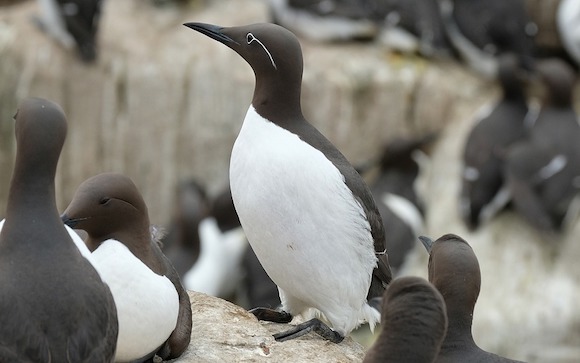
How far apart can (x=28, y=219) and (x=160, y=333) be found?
0.88m

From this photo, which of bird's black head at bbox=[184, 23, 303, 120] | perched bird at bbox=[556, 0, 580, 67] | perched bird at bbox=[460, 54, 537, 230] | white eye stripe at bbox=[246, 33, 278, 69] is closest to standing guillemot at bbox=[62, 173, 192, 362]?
bird's black head at bbox=[184, 23, 303, 120]

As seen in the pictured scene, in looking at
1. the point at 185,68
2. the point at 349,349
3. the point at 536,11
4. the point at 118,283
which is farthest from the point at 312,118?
the point at 118,283

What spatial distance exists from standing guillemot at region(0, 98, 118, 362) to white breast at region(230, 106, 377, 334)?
1197 mm

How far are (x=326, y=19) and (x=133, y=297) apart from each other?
921 cm

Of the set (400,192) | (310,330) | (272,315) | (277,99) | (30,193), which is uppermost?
(277,99)

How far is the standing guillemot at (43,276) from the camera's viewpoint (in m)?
4.13

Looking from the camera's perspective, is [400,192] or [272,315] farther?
[400,192]

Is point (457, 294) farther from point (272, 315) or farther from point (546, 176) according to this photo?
point (546, 176)

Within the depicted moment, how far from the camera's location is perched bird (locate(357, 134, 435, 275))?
11433mm

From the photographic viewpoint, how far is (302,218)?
5.47 metres

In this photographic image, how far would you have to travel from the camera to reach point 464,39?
14148mm

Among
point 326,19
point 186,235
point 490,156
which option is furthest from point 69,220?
point 326,19

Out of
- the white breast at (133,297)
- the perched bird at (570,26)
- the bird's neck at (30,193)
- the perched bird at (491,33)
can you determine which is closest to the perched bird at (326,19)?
the perched bird at (491,33)

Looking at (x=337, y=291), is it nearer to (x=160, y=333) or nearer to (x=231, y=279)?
(x=160, y=333)
